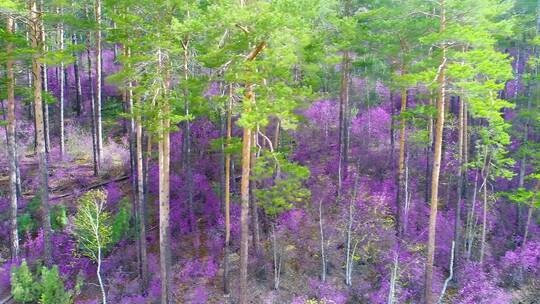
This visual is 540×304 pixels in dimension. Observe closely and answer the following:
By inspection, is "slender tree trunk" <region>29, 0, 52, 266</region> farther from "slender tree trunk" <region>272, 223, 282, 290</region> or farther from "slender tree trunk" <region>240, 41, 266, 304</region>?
"slender tree trunk" <region>272, 223, 282, 290</region>

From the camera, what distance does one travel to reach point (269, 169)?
12367 mm

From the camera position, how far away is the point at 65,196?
2286cm

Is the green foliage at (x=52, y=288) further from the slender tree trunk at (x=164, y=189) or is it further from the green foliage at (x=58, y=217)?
the green foliage at (x=58, y=217)

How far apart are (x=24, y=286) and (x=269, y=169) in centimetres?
1102

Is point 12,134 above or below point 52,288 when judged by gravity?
above

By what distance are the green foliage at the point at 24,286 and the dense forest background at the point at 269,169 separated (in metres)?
0.08

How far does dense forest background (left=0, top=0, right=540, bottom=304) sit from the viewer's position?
12805mm

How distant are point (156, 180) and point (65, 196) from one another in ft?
15.8

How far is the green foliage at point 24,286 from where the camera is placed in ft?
52.1

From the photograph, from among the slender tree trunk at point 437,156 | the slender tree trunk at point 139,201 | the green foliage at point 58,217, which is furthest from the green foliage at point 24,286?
the slender tree trunk at point 437,156

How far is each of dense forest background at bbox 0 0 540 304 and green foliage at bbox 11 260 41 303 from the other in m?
0.08

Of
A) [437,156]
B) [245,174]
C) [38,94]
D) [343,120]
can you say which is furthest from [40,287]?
[343,120]

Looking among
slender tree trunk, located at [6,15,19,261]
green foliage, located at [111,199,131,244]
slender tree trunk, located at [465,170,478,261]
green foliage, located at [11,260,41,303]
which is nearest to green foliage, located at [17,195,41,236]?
slender tree trunk, located at [6,15,19,261]

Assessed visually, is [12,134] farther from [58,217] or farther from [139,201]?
[139,201]
